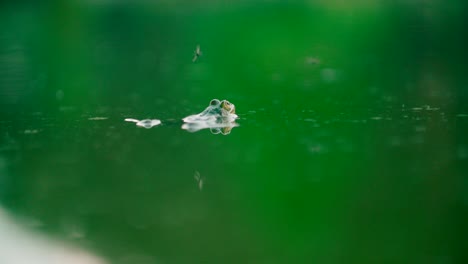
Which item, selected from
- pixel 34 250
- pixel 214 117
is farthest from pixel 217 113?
pixel 34 250

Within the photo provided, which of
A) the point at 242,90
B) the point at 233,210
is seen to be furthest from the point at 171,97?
the point at 233,210

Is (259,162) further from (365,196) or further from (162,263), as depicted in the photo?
(162,263)

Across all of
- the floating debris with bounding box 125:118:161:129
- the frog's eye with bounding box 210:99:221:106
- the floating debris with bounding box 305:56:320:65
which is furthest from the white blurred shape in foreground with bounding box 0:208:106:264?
the floating debris with bounding box 305:56:320:65

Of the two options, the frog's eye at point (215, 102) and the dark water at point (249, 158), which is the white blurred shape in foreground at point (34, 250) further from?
the frog's eye at point (215, 102)

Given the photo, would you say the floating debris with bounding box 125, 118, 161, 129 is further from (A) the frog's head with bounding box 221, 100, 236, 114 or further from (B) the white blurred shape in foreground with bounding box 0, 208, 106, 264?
(B) the white blurred shape in foreground with bounding box 0, 208, 106, 264

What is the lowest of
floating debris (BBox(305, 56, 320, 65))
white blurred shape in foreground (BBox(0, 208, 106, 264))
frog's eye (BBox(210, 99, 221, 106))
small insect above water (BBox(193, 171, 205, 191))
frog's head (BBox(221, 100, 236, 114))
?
white blurred shape in foreground (BBox(0, 208, 106, 264))

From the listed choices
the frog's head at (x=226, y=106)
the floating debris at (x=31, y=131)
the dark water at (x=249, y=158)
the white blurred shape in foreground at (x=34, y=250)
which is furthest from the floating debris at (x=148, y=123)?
the white blurred shape in foreground at (x=34, y=250)

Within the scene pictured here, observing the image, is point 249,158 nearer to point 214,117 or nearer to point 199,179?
point 199,179

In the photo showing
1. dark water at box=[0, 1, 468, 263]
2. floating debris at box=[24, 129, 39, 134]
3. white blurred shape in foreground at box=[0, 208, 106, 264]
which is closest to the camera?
white blurred shape in foreground at box=[0, 208, 106, 264]
